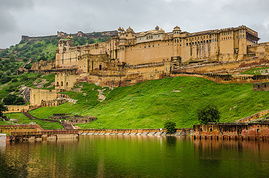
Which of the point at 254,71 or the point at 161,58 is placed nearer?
the point at 254,71

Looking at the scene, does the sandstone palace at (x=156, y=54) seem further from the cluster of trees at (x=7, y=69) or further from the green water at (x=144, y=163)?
the green water at (x=144, y=163)

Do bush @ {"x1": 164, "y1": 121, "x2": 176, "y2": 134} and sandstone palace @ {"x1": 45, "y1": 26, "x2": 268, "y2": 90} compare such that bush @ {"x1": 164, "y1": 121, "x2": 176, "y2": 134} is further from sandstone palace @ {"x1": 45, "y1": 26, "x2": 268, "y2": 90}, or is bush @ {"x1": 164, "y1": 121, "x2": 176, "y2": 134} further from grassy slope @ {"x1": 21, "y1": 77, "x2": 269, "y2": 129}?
sandstone palace @ {"x1": 45, "y1": 26, "x2": 268, "y2": 90}

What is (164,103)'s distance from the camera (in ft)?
269

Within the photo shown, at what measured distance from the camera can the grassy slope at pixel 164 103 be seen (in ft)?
213

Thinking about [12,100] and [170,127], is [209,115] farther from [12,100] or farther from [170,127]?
[12,100]

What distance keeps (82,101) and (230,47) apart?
46.0 metres

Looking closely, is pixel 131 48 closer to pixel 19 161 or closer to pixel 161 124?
pixel 161 124

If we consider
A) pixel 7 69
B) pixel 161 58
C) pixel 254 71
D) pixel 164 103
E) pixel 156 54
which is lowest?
pixel 164 103

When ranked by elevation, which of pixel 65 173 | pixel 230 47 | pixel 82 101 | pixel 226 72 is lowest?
pixel 65 173

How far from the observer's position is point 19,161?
3478 cm

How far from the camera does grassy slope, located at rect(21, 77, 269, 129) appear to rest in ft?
213

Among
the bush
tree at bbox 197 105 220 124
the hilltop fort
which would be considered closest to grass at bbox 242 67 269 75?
the hilltop fort

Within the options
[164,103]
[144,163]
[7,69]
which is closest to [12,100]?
[164,103]

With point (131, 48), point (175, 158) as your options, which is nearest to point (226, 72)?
point (131, 48)
